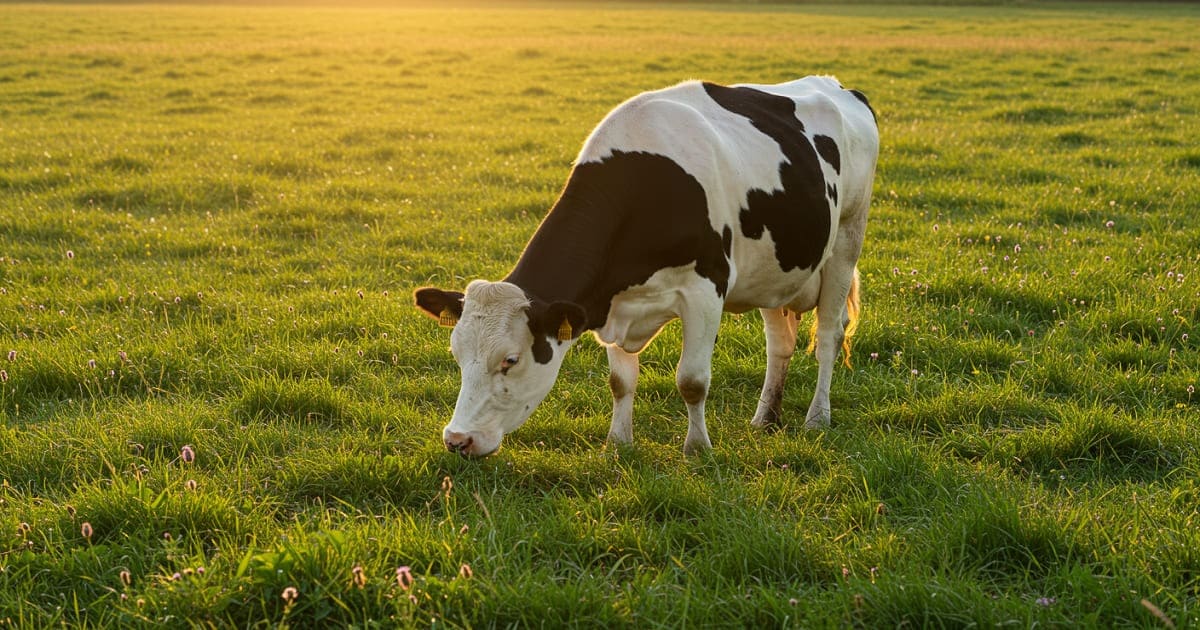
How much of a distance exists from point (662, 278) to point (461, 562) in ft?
5.58

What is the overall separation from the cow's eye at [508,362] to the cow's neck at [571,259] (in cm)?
28

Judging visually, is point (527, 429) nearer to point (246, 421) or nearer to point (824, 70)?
point (246, 421)

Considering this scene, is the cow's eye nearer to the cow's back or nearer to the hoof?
the cow's back

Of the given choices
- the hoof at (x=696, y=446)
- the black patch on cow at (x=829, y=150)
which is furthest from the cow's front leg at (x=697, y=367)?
the black patch on cow at (x=829, y=150)

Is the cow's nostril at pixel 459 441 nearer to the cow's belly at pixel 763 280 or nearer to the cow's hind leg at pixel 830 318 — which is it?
the cow's belly at pixel 763 280

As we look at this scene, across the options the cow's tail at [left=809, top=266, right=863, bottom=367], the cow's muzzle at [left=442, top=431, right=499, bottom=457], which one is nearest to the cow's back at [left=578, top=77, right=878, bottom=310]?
the cow's tail at [left=809, top=266, right=863, bottom=367]

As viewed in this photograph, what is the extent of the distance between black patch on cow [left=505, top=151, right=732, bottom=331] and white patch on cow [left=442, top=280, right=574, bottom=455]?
0.84 ft

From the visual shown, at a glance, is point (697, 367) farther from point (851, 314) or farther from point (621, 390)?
point (851, 314)

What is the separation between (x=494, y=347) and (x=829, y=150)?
8.49ft

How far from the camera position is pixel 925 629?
3.18 m

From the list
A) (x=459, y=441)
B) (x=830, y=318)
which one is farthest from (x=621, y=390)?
(x=830, y=318)

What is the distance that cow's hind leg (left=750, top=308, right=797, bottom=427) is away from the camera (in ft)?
18.0

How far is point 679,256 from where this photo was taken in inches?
180

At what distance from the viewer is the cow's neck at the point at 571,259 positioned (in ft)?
14.0
